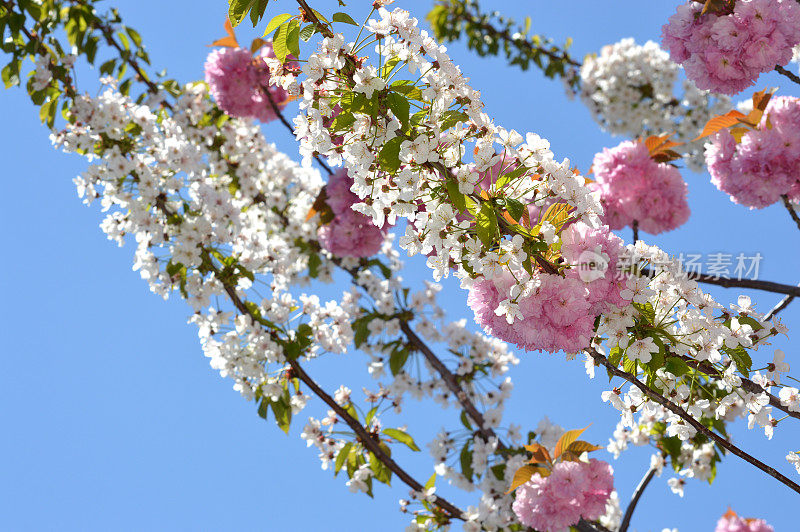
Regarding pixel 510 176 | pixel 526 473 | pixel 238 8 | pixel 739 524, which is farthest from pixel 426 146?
pixel 739 524

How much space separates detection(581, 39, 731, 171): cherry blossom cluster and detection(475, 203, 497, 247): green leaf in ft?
20.4

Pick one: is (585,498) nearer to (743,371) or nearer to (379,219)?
(743,371)

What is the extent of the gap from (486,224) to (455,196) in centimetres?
10

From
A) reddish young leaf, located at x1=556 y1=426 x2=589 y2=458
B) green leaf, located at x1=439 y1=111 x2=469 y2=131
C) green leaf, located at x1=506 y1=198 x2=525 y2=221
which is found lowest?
green leaf, located at x1=506 y1=198 x2=525 y2=221

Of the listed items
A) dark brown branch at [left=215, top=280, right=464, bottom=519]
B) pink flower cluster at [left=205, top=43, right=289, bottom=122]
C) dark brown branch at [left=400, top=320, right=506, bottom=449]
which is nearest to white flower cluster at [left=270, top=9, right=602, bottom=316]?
dark brown branch at [left=215, top=280, right=464, bottom=519]

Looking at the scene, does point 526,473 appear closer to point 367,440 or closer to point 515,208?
point 367,440

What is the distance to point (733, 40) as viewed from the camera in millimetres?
2219

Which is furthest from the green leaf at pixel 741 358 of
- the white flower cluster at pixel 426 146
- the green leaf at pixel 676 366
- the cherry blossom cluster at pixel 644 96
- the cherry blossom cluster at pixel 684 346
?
the cherry blossom cluster at pixel 644 96

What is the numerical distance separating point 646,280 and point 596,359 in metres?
0.26

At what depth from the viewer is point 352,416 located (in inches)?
134

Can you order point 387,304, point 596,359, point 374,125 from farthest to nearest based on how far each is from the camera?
point 387,304
point 596,359
point 374,125

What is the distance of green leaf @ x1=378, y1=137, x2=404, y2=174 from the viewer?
1.49m

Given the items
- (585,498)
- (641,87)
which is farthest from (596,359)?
(641,87)

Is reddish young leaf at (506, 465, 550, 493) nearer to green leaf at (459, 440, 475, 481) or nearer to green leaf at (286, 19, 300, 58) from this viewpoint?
green leaf at (459, 440, 475, 481)
